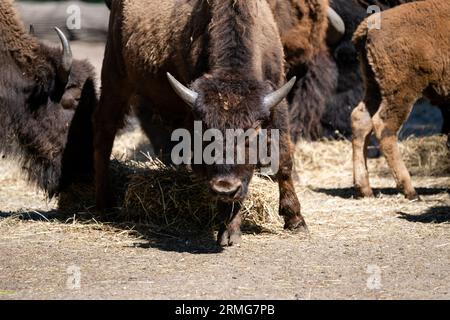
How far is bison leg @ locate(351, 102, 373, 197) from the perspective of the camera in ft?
25.6

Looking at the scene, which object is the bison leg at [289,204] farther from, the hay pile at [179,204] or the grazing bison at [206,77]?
the hay pile at [179,204]

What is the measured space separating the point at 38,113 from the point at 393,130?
318 cm

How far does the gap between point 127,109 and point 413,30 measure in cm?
267

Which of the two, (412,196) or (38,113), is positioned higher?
(38,113)

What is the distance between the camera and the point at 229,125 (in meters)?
5.14

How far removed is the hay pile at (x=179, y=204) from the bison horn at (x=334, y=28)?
11.2ft

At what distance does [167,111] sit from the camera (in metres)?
6.52

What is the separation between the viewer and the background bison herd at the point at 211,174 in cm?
506

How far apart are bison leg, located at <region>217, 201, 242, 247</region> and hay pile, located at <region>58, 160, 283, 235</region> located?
0.50 m

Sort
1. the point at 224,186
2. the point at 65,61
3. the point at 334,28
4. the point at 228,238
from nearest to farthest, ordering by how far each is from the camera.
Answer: the point at 224,186 → the point at 228,238 → the point at 65,61 → the point at 334,28

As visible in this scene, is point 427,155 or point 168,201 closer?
point 168,201

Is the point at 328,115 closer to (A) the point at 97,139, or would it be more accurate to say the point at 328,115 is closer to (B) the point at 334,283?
(A) the point at 97,139
